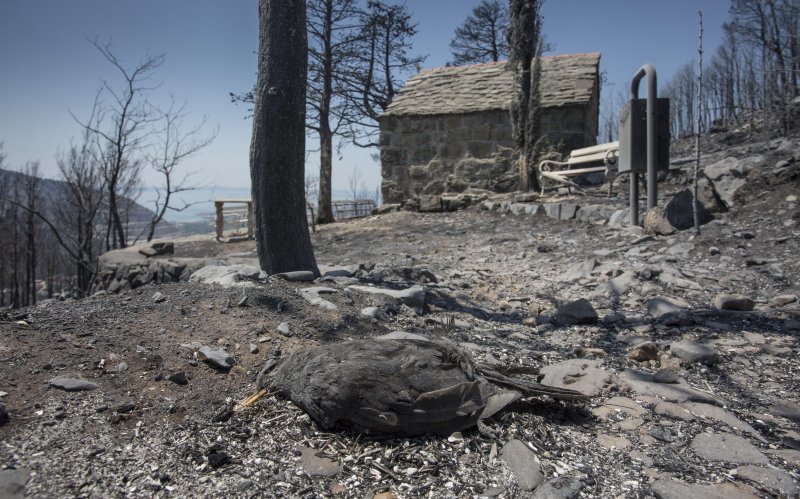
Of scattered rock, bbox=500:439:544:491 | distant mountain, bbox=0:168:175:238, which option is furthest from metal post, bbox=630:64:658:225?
distant mountain, bbox=0:168:175:238

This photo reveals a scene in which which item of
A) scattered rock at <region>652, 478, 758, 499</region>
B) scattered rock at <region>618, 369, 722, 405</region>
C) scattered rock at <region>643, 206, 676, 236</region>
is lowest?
scattered rock at <region>652, 478, 758, 499</region>

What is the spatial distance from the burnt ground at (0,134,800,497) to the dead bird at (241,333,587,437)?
0.22 feet

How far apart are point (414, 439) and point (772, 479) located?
4.09 feet

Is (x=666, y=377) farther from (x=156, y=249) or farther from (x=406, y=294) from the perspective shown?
(x=156, y=249)

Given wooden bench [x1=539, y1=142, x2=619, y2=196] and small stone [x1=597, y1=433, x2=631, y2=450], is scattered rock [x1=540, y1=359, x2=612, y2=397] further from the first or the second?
wooden bench [x1=539, y1=142, x2=619, y2=196]

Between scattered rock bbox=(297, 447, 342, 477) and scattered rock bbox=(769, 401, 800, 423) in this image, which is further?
scattered rock bbox=(769, 401, 800, 423)

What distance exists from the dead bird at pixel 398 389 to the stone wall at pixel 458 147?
34.1ft

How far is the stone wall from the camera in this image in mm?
11570

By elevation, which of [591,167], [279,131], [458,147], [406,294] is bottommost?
[406,294]

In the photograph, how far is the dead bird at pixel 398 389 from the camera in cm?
190

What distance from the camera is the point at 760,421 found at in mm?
2156

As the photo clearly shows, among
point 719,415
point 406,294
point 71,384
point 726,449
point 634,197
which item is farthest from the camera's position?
point 634,197

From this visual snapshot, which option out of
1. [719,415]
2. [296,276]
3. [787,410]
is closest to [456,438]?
[719,415]

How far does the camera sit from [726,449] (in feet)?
6.25
